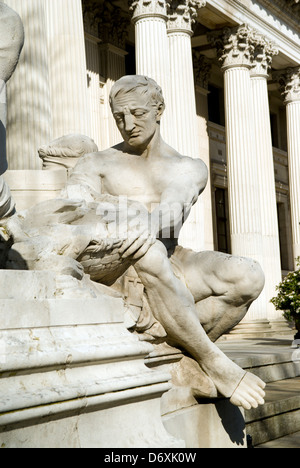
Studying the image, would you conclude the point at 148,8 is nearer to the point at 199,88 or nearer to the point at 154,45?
the point at 154,45

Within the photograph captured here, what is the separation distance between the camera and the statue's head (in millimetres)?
4270

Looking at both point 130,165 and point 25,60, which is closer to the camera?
point 130,165

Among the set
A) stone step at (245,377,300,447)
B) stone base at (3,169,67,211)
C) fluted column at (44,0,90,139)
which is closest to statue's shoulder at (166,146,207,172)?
stone base at (3,169,67,211)

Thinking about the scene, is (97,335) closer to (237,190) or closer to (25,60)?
(25,60)

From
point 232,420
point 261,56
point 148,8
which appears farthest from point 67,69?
point 261,56

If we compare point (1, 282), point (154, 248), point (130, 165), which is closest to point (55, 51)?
point (130, 165)

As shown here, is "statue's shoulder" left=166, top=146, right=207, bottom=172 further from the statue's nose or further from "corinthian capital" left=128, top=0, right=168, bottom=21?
"corinthian capital" left=128, top=0, right=168, bottom=21

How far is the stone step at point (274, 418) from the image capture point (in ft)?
17.3

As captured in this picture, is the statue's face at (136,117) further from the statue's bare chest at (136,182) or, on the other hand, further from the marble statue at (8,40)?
the marble statue at (8,40)

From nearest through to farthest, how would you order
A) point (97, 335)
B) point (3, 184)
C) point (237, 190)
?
point (97, 335) < point (3, 184) < point (237, 190)

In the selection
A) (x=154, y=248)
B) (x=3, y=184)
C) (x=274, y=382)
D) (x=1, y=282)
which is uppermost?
(x=3, y=184)

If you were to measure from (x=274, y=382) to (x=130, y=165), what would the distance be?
13.2 feet

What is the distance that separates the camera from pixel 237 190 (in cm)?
2188

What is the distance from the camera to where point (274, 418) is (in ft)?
18.6
